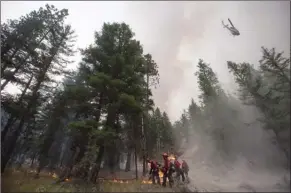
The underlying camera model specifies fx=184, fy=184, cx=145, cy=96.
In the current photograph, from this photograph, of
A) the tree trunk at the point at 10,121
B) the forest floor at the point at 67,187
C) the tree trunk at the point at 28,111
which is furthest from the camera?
the tree trunk at the point at 10,121

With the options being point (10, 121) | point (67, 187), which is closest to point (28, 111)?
point (10, 121)

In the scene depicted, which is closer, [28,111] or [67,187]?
[67,187]

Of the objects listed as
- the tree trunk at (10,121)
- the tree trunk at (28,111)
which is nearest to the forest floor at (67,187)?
the tree trunk at (28,111)

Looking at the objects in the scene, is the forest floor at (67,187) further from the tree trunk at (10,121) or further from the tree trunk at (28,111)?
the tree trunk at (10,121)

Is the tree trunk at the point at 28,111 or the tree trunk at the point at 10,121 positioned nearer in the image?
the tree trunk at the point at 28,111

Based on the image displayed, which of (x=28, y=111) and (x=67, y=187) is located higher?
(x=28, y=111)

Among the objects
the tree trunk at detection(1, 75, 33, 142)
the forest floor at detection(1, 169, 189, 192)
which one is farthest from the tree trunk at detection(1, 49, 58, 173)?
the forest floor at detection(1, 169, 189, 192)

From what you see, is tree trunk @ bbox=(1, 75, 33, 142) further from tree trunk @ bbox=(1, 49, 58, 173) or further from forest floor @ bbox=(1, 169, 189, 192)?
forest floor @ bbox=(1, 169, 189, 192)

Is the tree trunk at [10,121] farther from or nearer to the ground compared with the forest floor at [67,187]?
farther from the ground

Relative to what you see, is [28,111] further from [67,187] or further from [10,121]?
[67,187]

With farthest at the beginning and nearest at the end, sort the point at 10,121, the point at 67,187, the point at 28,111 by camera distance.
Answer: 1. the point at 10,121
2. the point at 28,111
3. the point at 67,187

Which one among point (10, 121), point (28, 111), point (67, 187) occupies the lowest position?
point (67, 187)

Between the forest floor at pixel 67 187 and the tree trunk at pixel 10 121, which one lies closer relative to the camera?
the forest floor at pixel 67 187

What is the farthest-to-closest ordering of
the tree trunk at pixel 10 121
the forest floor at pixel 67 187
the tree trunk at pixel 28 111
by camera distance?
the tree trunk at pixel 10 121, the tree trunk at pixel 28 111, the forest floor at pixel 67 187
